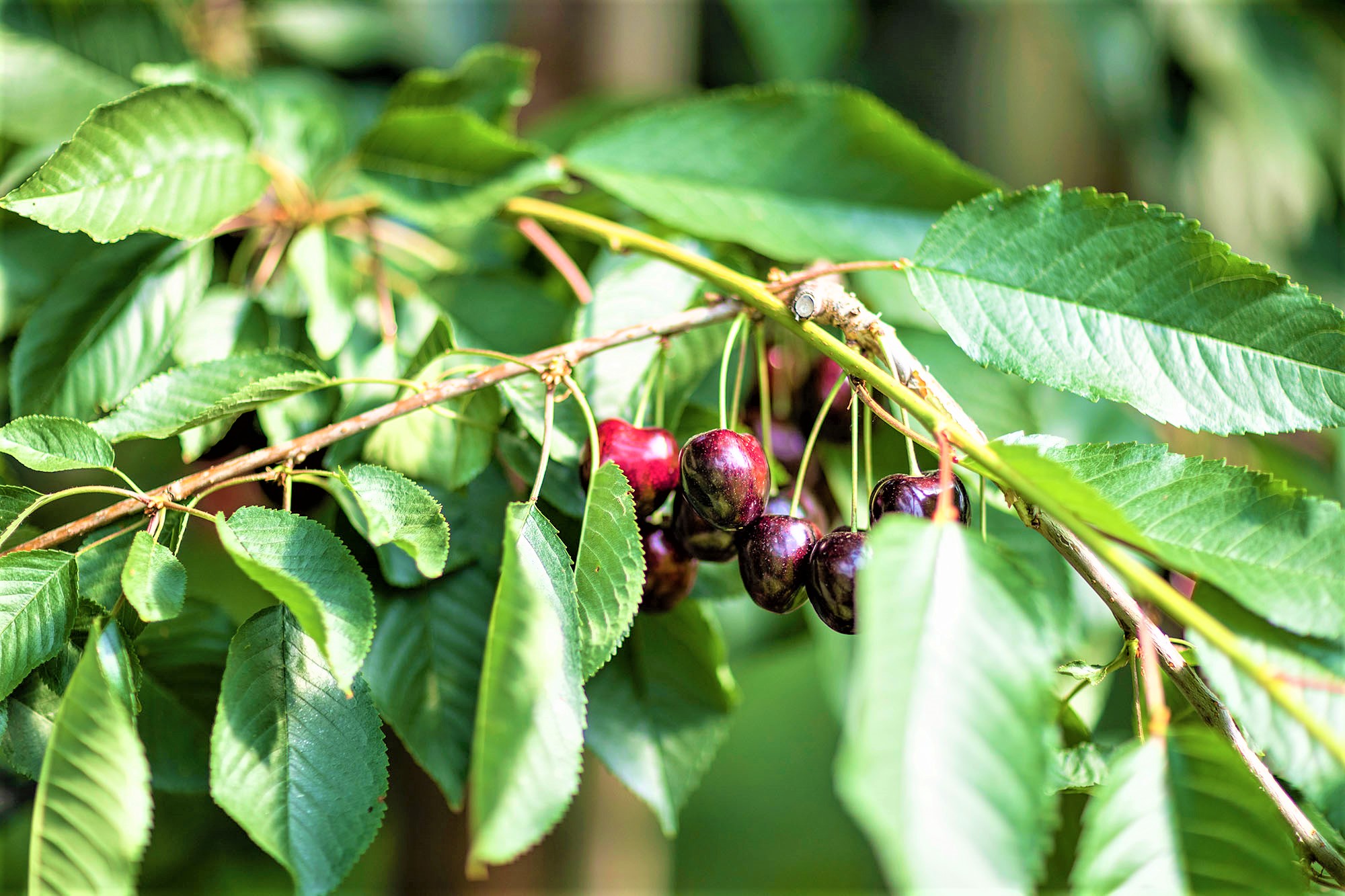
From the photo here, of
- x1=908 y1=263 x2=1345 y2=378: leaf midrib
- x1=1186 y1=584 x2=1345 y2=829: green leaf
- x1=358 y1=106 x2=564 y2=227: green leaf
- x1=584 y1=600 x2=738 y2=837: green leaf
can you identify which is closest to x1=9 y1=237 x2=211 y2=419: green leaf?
x1=358 y1=106 x2=564 y2=227: green leaf

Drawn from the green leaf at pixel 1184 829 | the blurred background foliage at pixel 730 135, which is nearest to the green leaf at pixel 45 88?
the blurred background foliage at pixel 730 135

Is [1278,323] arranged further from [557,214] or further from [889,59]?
[889,59]

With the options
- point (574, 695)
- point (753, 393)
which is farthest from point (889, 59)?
point (574, 695)

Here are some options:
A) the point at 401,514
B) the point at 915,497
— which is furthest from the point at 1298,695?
the point at 401,514

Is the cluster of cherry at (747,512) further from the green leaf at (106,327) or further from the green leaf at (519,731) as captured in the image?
the green leaf at (106,327)

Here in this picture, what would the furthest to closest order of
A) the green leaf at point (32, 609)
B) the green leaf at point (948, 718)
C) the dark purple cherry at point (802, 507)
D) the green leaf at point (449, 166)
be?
the green leaf at point (449, 166) < the dark purple cherry at point (802, 507) < the green leaf at point (32, 609) < the green leaf at point (948, 718)

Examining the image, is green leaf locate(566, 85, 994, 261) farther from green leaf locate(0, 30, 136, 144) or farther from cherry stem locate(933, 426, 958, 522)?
green leaf locate(0, 30, 136, 144)
